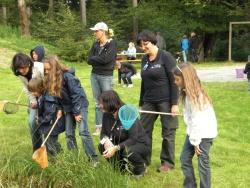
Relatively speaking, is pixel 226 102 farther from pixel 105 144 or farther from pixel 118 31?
pixel 118 31

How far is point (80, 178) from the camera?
484cm

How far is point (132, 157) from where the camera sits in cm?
567

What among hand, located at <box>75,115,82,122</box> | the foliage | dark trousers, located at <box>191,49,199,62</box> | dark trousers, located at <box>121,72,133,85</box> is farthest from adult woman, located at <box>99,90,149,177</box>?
dark trousers, located at <box>191,49,199,62</box>

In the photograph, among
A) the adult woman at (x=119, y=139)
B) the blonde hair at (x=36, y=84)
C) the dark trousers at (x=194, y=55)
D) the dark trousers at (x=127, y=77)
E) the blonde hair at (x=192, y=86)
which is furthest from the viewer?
the dark trousers at (x=194, y=55)

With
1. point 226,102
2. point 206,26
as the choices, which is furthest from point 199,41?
point 226,102

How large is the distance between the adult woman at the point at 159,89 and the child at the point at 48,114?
987 mm

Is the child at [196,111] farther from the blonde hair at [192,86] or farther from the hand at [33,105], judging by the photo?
the hand at [33,105]

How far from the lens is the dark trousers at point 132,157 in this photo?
18.3 feet

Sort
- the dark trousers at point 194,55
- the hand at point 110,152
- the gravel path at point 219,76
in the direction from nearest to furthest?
1. the hand at point 110,152
2. the gravel path at point 219,76
3. the dark trousers at point 194,55

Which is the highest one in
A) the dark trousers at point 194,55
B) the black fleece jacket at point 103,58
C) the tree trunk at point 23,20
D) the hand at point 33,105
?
the tree trunk at point 23,20

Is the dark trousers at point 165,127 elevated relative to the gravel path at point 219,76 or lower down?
elevated

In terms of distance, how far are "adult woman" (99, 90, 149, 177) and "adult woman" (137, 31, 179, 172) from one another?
0.40 metres

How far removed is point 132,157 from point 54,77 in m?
1.19

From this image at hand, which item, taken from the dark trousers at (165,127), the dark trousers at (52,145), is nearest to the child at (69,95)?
the dark trousers at (52,145)
